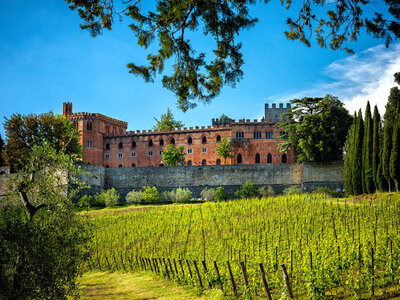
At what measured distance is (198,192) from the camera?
40.7 meters

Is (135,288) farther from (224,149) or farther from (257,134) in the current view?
(257,134)

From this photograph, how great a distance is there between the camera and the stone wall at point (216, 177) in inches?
1497

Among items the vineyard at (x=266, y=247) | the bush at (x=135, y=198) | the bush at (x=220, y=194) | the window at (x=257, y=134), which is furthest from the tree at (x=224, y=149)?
the vineyard at (x=266, y=247)

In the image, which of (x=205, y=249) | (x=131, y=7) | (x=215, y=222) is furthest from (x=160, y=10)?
(x=215, y=222)

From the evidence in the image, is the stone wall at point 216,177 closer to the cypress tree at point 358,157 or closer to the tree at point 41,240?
the cypress tree at point 358,157

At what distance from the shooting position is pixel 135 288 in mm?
12766

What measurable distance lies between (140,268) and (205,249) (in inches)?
114

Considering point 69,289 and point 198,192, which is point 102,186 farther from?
point 69,289

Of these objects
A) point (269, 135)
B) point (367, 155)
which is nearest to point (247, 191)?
point (367, 155)

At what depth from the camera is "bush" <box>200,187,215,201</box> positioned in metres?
38.3

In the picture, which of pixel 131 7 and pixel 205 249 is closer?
pixel 131 7

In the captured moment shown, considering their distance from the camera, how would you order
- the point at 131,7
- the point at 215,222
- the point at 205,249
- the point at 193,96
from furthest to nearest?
1. the point at 215,222
2. the point at 205,249
3. the point at 193,96
4. the point at 131,7

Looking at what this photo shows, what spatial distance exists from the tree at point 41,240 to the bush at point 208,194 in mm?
26835

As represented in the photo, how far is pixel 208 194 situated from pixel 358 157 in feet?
50.1
